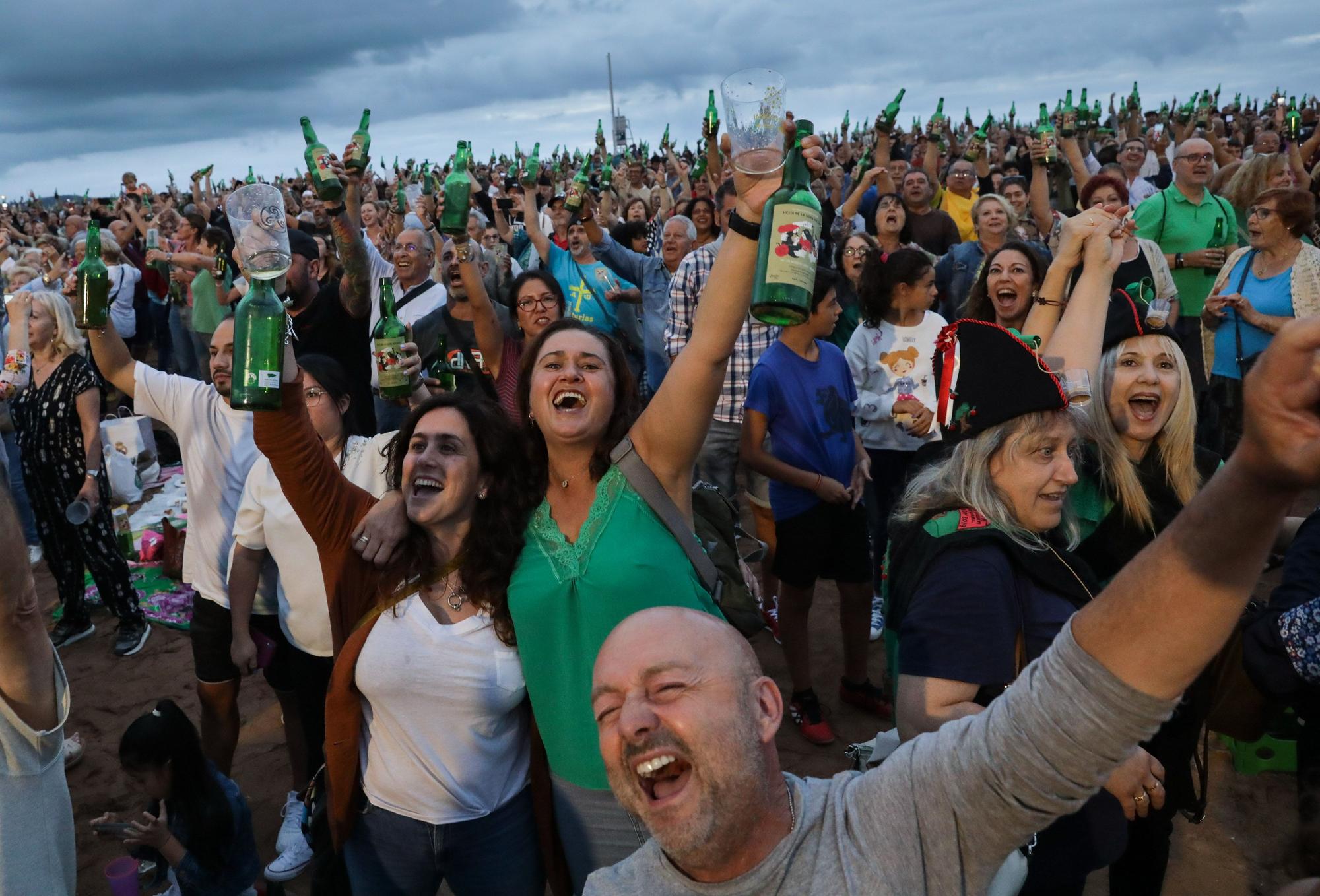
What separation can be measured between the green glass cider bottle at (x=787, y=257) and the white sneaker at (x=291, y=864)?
3.00 m

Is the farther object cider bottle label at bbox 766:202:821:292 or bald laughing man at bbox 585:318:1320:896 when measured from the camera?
cider bottle label at bbox 766:202:821:292

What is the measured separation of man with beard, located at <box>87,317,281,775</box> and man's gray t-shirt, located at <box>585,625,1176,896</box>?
2.92 metres

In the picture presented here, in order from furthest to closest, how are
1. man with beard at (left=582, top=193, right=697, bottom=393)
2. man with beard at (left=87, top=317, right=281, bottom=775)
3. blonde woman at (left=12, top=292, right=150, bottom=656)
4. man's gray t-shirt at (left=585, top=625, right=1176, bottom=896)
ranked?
man with beard at (left=582, top=193, right=697, bottom=393)
blonde woman at (left=12, top=292, right=150, bottom=656)
man with beard at (left=87, top=317, right=281, bottom=775)
man's gray t-shirt at (left=585, top=625, right=1176, bottom=896)

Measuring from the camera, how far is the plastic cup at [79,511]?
5520mm

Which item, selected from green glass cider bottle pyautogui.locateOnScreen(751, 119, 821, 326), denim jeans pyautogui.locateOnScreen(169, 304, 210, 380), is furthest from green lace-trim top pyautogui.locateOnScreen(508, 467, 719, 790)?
denim jeans pyautogui.locateOnScreen(169, 304, 210, 380)

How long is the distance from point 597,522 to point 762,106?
1.20m

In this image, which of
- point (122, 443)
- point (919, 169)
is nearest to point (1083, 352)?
point (919, 169)

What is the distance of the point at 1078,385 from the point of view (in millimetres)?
2988

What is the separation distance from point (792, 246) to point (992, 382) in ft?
2.41

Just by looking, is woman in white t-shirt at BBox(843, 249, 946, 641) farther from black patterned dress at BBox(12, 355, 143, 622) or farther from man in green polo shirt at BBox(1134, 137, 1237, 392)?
black patterned dress at BBox(12, 355, 143, 622)

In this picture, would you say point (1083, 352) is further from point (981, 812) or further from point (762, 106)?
point (981, 812)

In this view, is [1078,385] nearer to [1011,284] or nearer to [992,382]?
[992,382]

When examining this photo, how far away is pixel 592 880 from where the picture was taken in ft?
5.24

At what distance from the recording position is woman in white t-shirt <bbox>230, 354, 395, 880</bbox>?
339 centimetres
